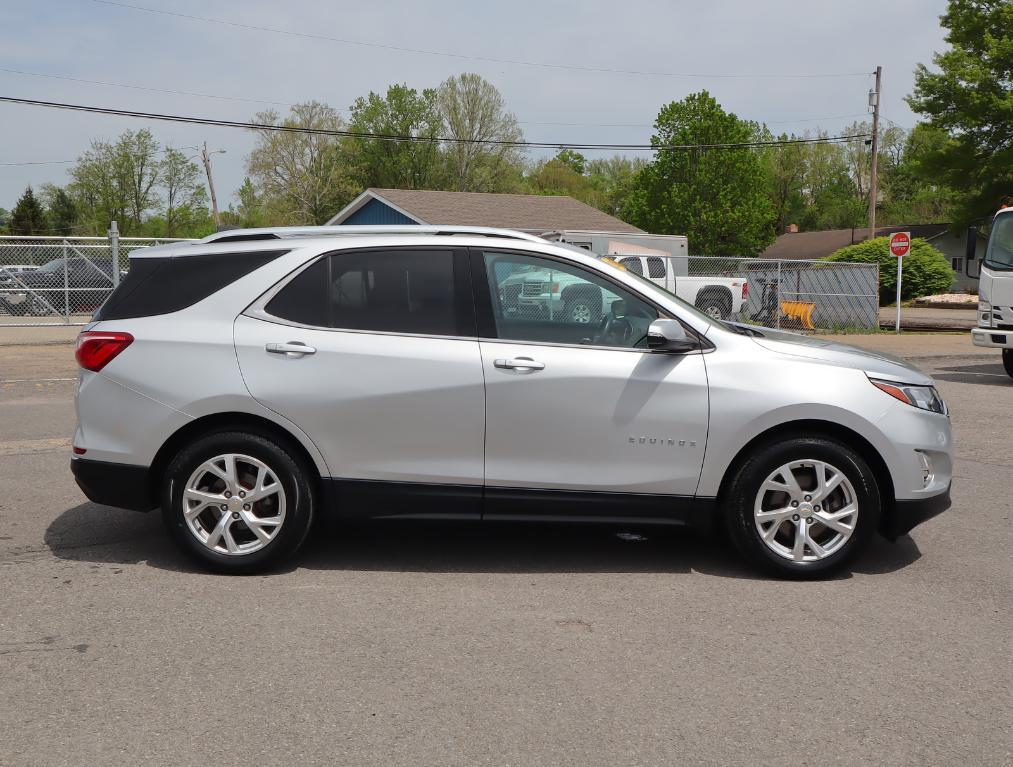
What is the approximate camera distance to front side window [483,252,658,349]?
198 inches

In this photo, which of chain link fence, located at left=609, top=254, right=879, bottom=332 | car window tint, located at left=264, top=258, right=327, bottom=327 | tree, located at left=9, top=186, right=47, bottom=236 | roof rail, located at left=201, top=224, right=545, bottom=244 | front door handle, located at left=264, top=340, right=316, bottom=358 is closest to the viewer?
front door handle, located at left=264, top=340, right=316, bottom=358

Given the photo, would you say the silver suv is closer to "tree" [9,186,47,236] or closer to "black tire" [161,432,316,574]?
"black tire" [161,432,316,574]

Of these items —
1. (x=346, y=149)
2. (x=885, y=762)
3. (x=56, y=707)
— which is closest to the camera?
(x=885, y=762)

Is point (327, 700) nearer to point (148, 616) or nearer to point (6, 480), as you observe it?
point (148, 616)

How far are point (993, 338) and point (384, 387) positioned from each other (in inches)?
467

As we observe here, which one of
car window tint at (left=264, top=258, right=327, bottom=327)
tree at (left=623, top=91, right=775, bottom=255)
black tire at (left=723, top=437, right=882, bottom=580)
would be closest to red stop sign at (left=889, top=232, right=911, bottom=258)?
black tire at (left=723, top=437, right=882, bottom=580)

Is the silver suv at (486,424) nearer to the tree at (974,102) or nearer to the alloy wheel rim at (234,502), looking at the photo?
the alloy wheel rim at (234,502)

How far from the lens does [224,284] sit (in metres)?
5.16

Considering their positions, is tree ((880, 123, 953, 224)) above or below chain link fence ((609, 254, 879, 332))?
above

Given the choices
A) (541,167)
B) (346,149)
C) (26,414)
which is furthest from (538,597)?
(541,167)

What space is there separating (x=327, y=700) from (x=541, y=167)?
96.0 m

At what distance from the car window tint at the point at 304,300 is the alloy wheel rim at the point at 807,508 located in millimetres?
2433

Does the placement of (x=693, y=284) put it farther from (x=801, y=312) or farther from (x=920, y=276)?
(x=920, y=276)

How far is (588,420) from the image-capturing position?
4.93m
